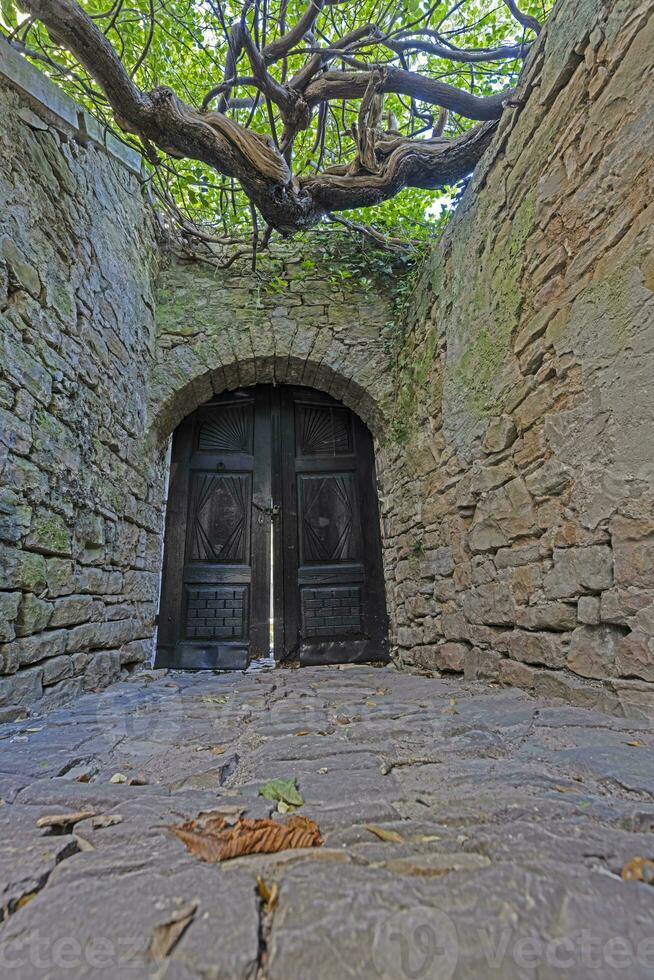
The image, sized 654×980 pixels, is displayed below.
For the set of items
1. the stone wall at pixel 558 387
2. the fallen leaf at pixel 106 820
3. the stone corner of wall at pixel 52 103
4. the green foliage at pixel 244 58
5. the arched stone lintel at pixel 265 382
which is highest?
the green foliage at pixel 244 58

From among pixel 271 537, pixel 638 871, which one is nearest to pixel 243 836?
pixel 638 871

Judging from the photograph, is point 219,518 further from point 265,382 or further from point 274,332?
point 274,332

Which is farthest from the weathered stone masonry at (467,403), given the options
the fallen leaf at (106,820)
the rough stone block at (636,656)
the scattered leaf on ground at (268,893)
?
the scattered leaf on ground at (268,893)

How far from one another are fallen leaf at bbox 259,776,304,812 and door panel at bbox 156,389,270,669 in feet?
8.44

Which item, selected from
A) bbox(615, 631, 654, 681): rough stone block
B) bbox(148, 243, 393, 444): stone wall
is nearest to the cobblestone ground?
bbox(615, 631, 654, 681): rough stone block

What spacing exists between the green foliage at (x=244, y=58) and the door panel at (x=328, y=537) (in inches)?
69.5

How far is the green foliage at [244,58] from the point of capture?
285 centimetres

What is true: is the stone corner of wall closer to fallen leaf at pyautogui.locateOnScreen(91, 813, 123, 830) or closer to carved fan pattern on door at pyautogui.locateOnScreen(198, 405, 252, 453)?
carved fan pattern on door at pyautogui.locateOnScreen(198, 405, 252, 453)

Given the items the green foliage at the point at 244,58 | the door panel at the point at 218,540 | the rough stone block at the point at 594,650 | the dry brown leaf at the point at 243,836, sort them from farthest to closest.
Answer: the door panel at the point at 218,540 < the green foliage at the point at 244,58 < the rough stone block at the point at 594,650 < the dry brown leaf at the point at 243,836

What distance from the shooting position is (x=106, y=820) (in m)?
0.82

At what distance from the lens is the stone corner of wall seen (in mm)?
1898

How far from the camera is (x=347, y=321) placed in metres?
3.78

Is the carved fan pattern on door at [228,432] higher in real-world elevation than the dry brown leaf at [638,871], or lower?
higher

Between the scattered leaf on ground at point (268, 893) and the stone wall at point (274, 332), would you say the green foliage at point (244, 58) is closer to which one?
the stone wall at point (274, 332)
